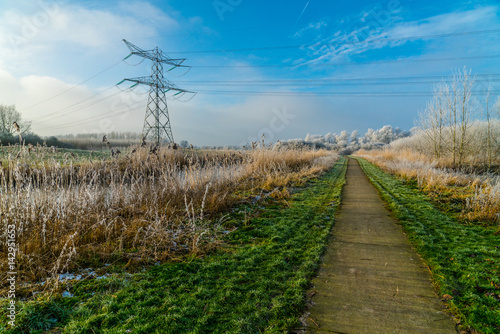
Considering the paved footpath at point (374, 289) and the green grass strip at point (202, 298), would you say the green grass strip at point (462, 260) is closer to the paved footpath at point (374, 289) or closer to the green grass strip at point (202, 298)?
the paved footpath at point (374, 289)

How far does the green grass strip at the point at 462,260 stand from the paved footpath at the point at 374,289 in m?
0.17

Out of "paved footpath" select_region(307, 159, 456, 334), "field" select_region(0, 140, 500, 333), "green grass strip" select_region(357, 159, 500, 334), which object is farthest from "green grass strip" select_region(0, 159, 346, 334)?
"green grass strip" select_region(357, 159, 500, 334)

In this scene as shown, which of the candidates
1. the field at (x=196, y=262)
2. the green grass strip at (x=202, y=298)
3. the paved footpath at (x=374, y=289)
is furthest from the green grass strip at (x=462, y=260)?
the green grass strip at (x=202, y=298)

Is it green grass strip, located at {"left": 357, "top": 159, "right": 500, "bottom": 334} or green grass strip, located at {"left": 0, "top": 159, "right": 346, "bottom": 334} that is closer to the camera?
green grass strip, located at {"left": 0, "top": 159, "right": 346, "bottom": 334}

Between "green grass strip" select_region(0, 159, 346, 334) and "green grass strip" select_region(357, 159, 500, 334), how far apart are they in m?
1.50

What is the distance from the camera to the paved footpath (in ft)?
7.34

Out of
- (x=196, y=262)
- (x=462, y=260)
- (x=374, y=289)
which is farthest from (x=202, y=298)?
(x=462, y=260)

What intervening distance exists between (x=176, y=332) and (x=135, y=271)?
1396mm

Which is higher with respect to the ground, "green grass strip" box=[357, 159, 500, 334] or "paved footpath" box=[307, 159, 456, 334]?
"green grass strip" box=[357, 159, 500, 334]

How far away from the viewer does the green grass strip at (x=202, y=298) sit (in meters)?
2.20

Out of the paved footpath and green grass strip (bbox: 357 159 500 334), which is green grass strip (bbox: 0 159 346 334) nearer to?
the paved footpath

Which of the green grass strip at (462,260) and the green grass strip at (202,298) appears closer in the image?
the green grass strip at (202,298)

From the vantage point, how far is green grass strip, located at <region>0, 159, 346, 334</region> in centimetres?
220

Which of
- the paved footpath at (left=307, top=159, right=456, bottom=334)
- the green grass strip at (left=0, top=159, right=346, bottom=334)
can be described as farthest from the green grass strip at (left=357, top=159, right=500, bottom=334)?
the green grass strip at (left=0, top=159, right=346, bottom=334)
